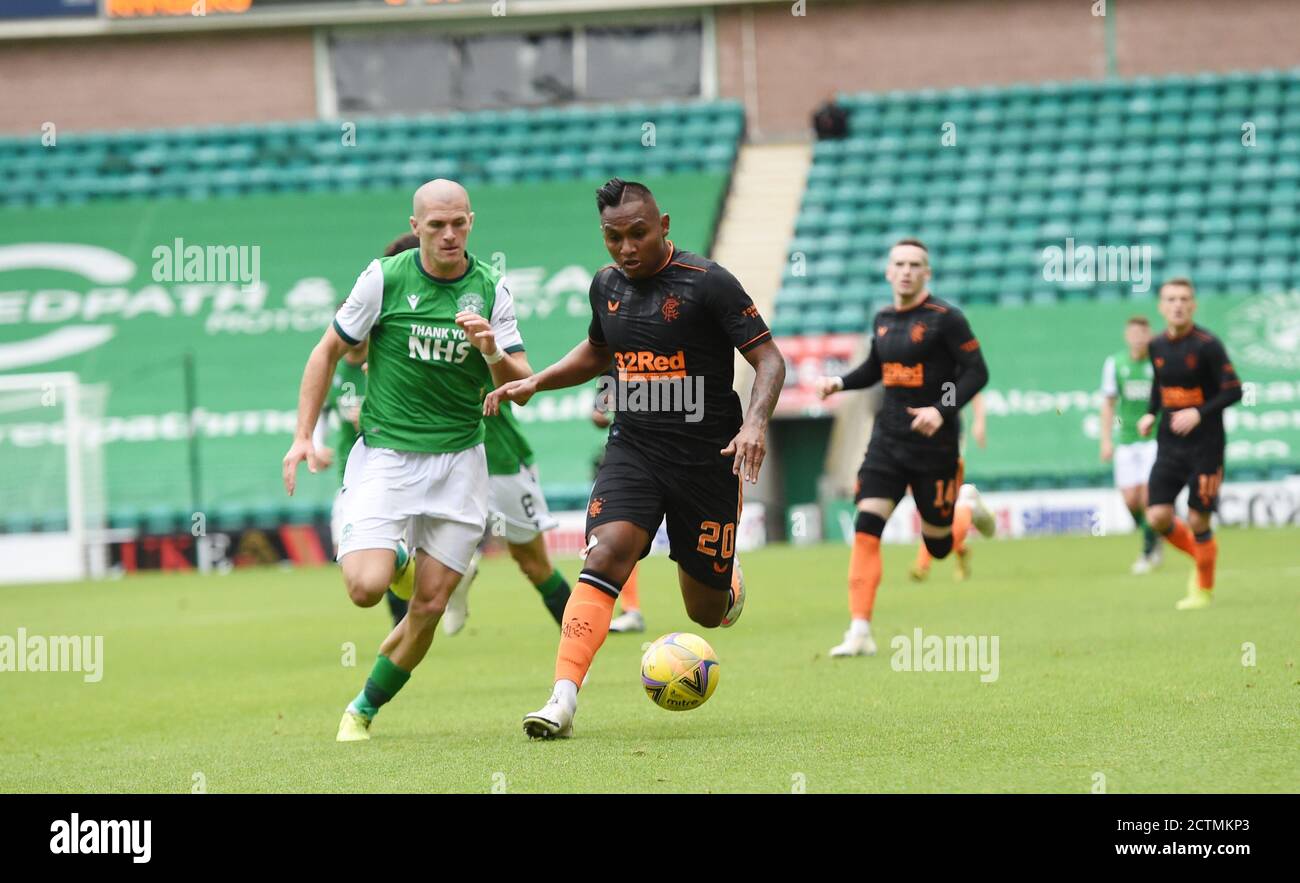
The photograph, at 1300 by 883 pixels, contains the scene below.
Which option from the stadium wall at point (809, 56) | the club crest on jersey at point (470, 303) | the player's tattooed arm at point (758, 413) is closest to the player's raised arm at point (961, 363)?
the player's tattooed arm at point (758, 413)

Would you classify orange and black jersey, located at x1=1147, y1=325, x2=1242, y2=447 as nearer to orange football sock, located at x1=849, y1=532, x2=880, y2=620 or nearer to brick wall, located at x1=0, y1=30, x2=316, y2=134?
orange football sock, located at x1=849, y1=532, x2=880, y2=620

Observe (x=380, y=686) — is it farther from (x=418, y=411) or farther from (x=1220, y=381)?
(x=1220, y=381)

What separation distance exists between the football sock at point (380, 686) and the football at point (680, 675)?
1119mm

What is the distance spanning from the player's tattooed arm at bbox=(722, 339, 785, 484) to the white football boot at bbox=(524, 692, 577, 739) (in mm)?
1178

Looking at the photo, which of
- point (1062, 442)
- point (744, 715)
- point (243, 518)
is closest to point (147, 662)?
point (744, 715)

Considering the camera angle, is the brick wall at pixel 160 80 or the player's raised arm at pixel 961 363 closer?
the player's raised arm at pixel 961 363

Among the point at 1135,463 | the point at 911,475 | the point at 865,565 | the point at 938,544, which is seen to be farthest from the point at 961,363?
the point at 1135,463

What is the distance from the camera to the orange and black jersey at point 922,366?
11.2 m

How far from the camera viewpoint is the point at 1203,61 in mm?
32062

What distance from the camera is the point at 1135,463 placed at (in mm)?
18703

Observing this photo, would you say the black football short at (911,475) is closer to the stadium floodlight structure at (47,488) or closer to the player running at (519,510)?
the player running at (519,510)

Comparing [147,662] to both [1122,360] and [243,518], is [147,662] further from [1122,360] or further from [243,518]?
[243,518]

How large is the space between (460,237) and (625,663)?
158 inches
